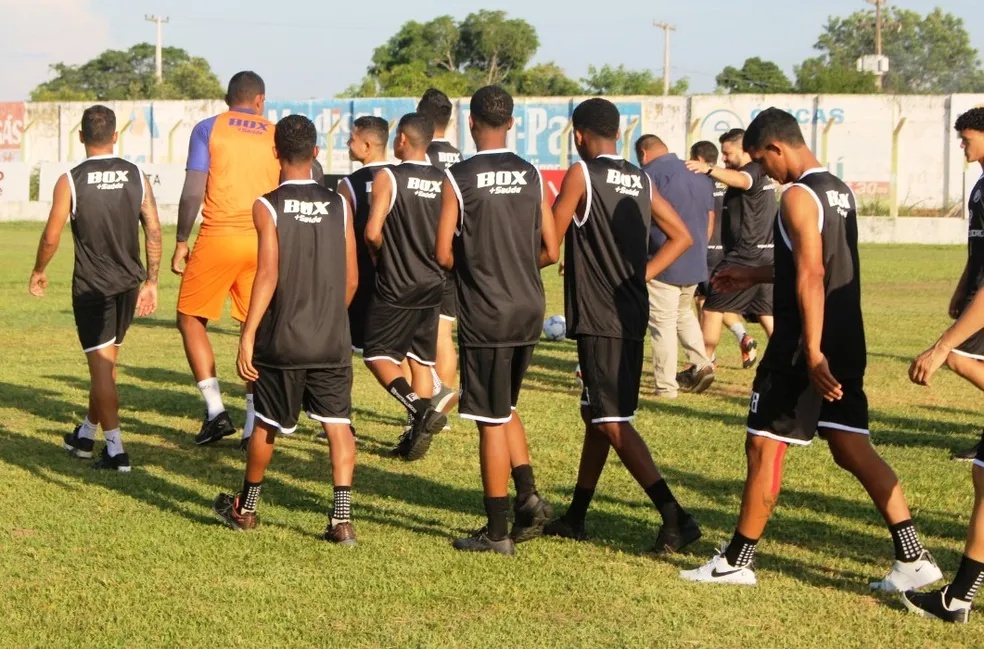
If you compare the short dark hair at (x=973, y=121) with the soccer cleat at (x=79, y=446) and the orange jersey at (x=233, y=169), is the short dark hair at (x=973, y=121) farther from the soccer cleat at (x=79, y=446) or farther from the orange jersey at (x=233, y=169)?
the soccer cleat at (x=79, y=446)

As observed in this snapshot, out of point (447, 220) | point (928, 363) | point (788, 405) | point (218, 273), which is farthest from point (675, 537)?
point (218, 273)

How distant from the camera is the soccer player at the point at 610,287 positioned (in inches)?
252

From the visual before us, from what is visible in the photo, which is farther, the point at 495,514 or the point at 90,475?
the point at 90,475

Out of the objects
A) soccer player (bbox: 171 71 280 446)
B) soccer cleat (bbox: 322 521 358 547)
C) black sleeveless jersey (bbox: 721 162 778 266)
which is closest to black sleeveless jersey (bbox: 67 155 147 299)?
soccer player (bbox: 171 71 280 446)

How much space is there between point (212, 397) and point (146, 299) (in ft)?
2.92

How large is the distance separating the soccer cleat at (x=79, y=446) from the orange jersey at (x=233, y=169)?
1535 millimetres

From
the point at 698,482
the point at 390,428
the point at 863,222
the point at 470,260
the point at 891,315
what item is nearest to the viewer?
the point at 470,260

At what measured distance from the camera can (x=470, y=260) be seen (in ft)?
20.8

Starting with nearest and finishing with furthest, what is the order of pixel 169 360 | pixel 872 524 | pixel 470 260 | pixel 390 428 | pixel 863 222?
1. pixel 470 260
2. pixel 872 524
3. pixel 390 428
4. pixel 169 360
5. pixel 863 222

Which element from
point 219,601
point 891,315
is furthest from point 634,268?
point 891,315

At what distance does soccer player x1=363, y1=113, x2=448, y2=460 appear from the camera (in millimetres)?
8367

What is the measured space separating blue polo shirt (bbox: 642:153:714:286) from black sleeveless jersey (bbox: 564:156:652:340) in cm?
447

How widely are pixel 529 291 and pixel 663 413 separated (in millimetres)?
4324

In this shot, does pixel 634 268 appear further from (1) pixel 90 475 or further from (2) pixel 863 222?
(2) pixel 863 222
